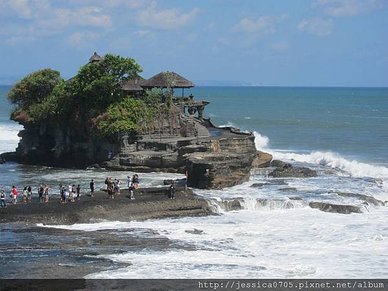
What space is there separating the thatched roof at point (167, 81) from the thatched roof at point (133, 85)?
51cm

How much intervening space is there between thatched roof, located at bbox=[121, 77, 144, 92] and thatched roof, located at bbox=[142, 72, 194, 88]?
19.9 inches

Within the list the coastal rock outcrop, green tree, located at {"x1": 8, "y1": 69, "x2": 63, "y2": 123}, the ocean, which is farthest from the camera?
green tree, located at {"x1": 8, "y1": 69, "x2": 63, "y2": 123}

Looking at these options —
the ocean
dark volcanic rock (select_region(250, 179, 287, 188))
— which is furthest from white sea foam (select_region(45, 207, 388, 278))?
dark volcanic rock (select_region(250, 179, 287, 188))

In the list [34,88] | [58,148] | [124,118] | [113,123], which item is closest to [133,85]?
[124,118]

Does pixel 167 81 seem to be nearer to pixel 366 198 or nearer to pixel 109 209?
pixel 366 198

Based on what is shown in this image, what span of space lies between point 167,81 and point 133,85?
302 centimetres

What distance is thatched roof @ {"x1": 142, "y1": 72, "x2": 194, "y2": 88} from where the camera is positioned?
5903cm

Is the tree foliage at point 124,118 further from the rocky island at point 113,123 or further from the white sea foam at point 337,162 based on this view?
the white sea foam at point 337,162

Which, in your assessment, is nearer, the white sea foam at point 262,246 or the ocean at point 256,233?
the white sea foam at point 262,246

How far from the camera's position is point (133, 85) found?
5841 cm

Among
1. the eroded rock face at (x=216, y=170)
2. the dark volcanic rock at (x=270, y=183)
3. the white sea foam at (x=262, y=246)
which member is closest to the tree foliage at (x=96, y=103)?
the eroded rock face at (x=216, y=170)

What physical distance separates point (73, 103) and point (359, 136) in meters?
45.6

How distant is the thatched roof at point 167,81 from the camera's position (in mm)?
59031

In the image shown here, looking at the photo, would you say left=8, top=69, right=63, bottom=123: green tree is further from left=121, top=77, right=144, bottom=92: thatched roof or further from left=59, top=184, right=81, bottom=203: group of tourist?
left=59, top=184, right=81, bottom=203: group of tourist
